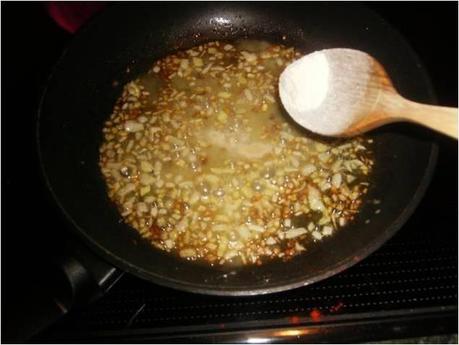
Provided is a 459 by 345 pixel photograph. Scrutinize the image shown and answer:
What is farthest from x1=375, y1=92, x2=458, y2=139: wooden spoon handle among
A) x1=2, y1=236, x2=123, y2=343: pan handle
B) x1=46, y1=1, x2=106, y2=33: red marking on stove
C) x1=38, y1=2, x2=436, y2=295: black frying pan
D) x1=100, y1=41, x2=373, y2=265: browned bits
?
x1=46, y1=1, x2=106, y2=33: red marking on stove

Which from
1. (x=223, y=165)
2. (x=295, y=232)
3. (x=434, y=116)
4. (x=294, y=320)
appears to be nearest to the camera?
(x=434, y=116)

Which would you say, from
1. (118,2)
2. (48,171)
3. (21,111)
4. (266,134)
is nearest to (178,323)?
(48,171)

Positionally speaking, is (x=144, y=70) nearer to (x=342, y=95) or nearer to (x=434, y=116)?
(x=342, y=95)

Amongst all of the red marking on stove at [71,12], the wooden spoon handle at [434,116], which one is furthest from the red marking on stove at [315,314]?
the red marking on stove at [71,12]

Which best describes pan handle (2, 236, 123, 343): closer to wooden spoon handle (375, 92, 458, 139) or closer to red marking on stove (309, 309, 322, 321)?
red marking on stove (309, 309, 322, 321)

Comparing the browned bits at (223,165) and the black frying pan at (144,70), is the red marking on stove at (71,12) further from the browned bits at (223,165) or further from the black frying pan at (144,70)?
the browned bits at (223,165)

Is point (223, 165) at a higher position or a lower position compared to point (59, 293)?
higher

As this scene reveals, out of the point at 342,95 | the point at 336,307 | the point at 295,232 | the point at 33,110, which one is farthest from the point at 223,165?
the point at 33,110
